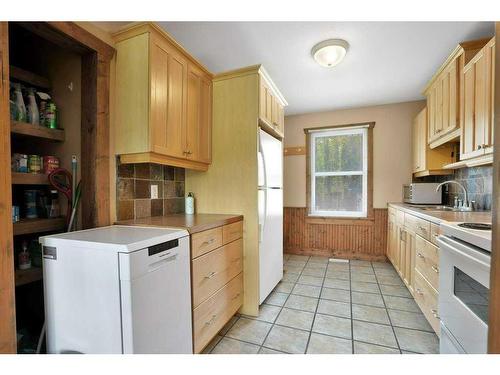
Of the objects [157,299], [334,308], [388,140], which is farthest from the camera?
[388,140]

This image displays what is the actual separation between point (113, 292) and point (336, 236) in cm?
349

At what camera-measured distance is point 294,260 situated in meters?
3.67

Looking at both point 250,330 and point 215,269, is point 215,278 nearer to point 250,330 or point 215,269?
point 215,269

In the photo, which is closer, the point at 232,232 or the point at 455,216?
the point at 455,216

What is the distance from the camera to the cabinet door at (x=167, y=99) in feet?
5.22

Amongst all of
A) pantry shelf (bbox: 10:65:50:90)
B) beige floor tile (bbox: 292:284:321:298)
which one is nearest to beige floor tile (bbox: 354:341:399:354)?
beige floor tile (bbox: 292:284:321:298)

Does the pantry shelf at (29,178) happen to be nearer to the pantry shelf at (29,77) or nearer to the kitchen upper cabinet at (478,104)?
the pantry shelf at (29,77)

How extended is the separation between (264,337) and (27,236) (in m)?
1.97

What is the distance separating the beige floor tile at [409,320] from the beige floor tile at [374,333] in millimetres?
150

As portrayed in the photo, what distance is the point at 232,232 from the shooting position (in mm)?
1936

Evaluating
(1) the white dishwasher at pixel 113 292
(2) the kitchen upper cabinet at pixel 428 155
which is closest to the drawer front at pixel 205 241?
(1) the white dishwasher at pixel 113 292

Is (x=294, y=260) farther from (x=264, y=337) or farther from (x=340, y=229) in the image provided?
(x=264, y=337)

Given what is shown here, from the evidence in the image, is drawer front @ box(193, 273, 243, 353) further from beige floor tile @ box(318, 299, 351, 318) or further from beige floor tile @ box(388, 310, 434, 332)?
beige floor tile @ box(388, 310, 434, 332)

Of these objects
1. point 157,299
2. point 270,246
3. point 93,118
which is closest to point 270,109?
point 270,246
